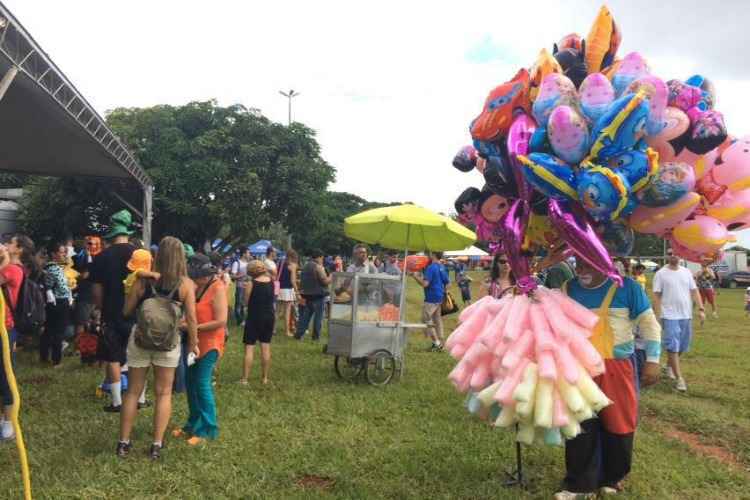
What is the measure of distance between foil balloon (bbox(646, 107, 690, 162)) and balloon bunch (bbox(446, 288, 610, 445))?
3.41ft

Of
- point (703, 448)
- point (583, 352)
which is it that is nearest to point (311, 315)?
point (703, 448)

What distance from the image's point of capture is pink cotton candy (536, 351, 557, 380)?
10.4ft

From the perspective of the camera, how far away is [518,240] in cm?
370

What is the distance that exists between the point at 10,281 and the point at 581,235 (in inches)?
187

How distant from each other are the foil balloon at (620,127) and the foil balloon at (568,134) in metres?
0.07

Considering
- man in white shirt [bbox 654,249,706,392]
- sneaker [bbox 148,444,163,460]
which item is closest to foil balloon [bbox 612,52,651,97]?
sneaker [bbox 148,444,163,460]

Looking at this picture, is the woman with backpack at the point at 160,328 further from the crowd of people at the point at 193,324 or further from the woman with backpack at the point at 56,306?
the woman with backpack at the point at 56,306

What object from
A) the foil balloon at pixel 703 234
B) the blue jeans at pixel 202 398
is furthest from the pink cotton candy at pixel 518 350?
the blue jeans at pixel 202 398

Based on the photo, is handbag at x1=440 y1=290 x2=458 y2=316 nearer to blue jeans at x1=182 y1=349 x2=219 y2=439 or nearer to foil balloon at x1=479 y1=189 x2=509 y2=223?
blue jeans at x1=182 y1=349 x2=219 y2=439

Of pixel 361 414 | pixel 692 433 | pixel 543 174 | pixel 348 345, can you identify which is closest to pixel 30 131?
pixel 348 345

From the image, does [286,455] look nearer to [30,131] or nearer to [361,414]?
[361,414]

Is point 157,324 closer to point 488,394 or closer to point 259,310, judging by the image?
point 488,394

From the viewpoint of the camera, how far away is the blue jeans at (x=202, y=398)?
479 centimetres

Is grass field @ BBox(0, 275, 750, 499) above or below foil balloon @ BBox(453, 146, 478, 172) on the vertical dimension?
below
